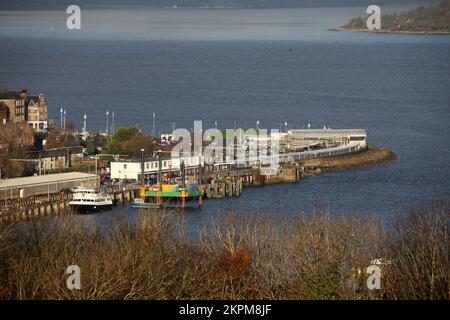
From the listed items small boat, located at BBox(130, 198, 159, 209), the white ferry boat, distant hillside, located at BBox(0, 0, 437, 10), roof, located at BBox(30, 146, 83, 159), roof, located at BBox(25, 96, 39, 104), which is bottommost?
small boat, located at BBox(130, 198, 159, 209)

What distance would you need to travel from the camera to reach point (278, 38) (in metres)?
49.0

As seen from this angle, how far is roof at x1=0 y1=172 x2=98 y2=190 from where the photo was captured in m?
12.1

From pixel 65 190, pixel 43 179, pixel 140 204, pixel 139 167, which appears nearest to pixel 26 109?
pixel 139 167

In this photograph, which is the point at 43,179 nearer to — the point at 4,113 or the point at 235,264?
the point at 4,113

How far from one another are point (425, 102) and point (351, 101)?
3.51 ft

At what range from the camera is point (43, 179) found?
40.9ft

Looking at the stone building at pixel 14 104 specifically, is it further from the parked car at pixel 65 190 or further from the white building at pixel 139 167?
the parked car at pixel 65 190

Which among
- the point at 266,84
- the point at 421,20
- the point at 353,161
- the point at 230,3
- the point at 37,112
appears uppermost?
the point at 230,3

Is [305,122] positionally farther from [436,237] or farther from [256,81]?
[436,237]

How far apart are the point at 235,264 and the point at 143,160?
6.44m

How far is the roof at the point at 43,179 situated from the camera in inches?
475

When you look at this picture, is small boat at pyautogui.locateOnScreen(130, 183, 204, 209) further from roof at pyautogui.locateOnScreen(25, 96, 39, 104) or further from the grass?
roof at pyautogui.locateOnScreen(25, 96, 39, 104)

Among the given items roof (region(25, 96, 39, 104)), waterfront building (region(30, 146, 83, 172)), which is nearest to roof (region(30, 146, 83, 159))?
waterfront building (region(30, 146, 83, 172))
